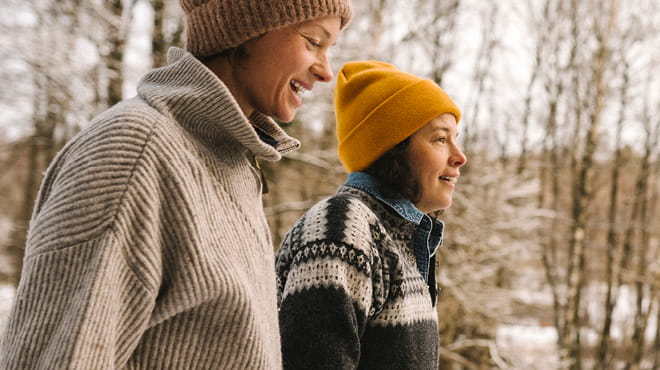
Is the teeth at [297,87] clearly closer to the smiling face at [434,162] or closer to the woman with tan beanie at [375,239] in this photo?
the woman with tan beanie at [375,239]

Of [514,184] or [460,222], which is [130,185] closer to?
[460,222]

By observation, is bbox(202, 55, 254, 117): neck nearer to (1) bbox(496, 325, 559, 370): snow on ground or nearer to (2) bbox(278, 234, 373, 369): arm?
(2) bbox(278, 234, 373, 369): arm

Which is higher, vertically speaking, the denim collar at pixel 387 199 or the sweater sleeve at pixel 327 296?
the denim collar at pixel 387 199

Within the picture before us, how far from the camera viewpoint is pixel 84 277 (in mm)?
789

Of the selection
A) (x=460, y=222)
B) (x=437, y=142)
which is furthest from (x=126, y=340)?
(x=460, y=222)

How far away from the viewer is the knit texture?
138 centimetres

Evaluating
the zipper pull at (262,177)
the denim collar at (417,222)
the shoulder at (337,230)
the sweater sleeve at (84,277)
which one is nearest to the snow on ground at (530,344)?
the denim collar at (417,222)

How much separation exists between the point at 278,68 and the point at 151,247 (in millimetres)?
497

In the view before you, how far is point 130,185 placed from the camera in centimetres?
85

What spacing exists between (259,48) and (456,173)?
3.06ft

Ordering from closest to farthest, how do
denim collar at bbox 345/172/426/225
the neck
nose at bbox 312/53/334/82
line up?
1. the neck
2. nose at bbox 312/53/334/82
3. denim collar at bbox 345/172/426/225

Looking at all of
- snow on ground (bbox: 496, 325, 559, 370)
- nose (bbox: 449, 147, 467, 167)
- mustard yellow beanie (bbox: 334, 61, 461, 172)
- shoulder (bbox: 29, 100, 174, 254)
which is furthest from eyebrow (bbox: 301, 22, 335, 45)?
snow on ground (bbox: 496, 325, 559, 370)

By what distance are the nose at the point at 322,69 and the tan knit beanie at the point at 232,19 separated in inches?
4.9

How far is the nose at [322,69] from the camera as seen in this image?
1.28m
